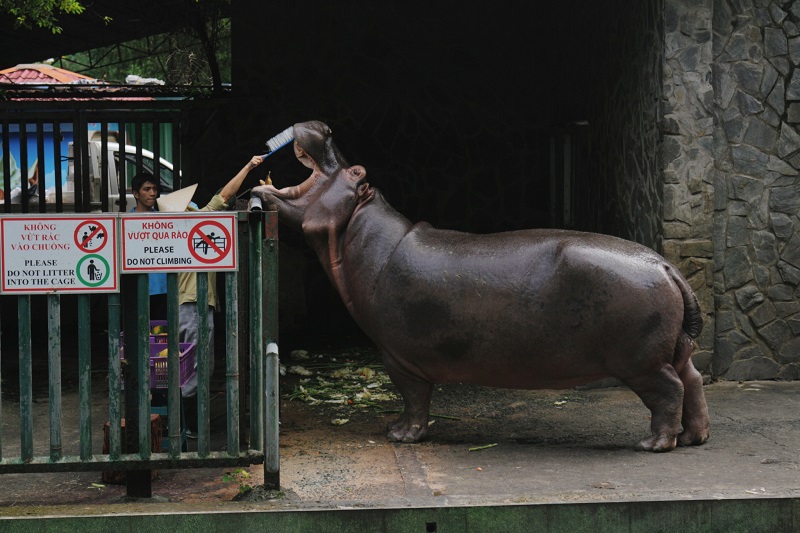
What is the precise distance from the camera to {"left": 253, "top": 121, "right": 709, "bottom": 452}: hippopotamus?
667 cm

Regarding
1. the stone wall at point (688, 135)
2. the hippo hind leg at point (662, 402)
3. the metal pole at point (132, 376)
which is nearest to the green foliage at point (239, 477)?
the metal pole at point (132, 376)

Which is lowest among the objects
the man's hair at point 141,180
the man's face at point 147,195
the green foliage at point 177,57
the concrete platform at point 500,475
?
the concrete platform at point 500,475

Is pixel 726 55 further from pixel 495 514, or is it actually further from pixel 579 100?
pixel 495 514

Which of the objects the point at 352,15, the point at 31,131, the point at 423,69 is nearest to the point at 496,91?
the point at 423,69

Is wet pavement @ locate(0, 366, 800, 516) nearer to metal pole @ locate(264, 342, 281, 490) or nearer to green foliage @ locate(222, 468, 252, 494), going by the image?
green foliage @ locate(222, 468, 252, 494)

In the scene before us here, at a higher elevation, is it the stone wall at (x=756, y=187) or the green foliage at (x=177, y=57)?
the green foliage at (x=177, y=57)

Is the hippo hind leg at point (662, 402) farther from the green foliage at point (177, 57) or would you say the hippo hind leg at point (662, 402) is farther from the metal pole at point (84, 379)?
the green foliage at point (177, 57)

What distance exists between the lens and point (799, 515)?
5773 millimetres

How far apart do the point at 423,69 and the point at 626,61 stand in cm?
406

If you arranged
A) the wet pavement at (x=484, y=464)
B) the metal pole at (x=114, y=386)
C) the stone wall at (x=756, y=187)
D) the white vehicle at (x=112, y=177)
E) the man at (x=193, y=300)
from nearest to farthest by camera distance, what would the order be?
the metal pole at (x=114, y=386) → the wet pavement at (x=484, y=464) → the man at (x=193, y=300) → the stone wall at (x=756, y=187) → the white vehicle at (x=112, y=177)

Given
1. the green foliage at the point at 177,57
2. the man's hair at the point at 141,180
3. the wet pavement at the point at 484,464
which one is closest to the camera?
the wet pavement at the point at 484,464

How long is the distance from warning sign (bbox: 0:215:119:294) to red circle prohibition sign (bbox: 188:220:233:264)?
0.40 m

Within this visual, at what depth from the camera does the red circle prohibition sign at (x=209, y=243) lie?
5.81 metres

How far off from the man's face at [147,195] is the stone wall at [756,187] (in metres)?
4.41
